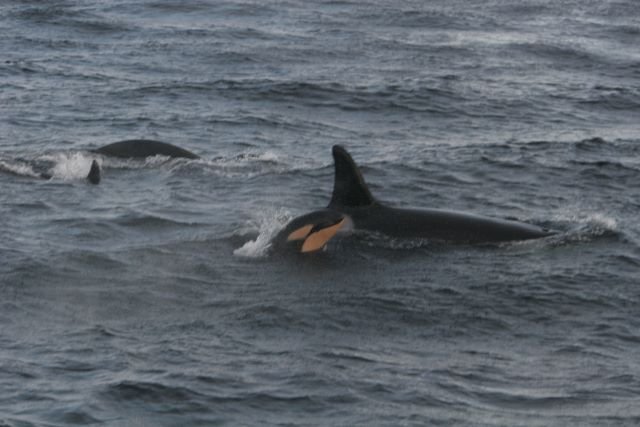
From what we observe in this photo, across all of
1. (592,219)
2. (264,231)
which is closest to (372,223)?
(264,231)

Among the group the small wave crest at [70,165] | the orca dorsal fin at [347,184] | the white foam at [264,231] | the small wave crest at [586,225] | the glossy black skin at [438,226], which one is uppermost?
the orca dorsal fin at [347,184]

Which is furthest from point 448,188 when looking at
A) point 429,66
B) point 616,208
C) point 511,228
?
point 429,66

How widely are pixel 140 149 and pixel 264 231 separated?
5.57 metres

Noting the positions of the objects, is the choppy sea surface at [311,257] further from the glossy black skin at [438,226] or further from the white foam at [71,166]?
the glossy black skin at [438,226]

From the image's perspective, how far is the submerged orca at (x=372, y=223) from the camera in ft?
57.9

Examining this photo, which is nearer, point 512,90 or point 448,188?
point 448,188

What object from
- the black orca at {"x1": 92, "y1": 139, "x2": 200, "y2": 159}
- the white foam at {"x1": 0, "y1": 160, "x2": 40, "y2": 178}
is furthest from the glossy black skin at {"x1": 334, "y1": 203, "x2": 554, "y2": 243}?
the white foam at {"x1": 0, "y1": 160, "x2": 40, "y2": 178}

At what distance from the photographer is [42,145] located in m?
25.5

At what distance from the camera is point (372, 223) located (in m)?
18.1

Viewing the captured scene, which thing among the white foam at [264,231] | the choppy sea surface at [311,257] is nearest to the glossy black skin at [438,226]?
the choppy sea surface at [311,257]

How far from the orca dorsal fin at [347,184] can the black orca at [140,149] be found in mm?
6060

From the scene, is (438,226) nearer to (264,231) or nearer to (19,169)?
(264,231)

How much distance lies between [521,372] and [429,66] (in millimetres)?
23029

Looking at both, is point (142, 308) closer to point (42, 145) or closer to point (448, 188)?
point (448, 188)
